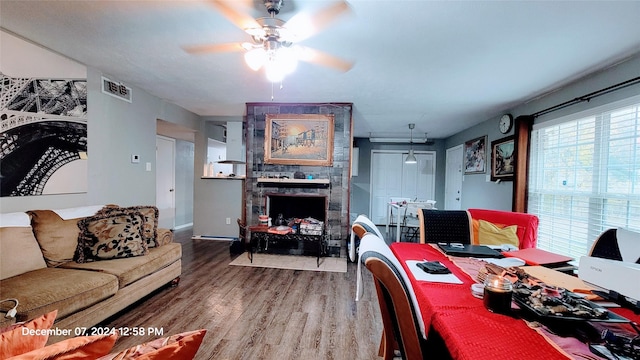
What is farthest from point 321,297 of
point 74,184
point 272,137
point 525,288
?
point 74,184

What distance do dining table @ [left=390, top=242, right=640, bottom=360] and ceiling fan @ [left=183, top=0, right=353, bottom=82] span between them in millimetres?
1711

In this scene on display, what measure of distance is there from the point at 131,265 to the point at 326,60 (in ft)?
8.15

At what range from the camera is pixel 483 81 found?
2883 millimetres

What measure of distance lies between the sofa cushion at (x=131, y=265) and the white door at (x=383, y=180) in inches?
206

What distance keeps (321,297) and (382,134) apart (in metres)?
4.64

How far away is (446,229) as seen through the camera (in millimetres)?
2236

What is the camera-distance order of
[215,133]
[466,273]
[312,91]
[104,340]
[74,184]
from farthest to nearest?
[215,133] → [312,91] → [74,184] → [466,273] → [104,340]

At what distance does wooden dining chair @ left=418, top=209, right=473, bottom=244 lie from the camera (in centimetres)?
223

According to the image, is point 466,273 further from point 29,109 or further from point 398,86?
point 29,109

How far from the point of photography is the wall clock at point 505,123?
3844 mm

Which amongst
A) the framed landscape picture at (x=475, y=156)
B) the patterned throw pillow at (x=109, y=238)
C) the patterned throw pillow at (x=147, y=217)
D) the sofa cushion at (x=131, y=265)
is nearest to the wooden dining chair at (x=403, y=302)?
the sofa cushion at (x=131, y=265)

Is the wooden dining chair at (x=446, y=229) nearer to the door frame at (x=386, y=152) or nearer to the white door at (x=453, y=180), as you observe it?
the white door at (x=453, y=180)

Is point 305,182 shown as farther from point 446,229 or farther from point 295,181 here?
point 446,229

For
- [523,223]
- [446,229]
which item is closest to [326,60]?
[446,229]
